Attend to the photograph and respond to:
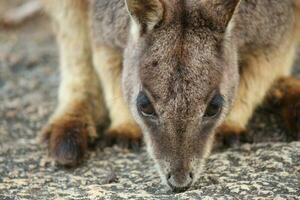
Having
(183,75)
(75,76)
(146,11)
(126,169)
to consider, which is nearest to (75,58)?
(75,76)

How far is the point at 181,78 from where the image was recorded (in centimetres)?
352

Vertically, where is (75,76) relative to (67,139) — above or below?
above

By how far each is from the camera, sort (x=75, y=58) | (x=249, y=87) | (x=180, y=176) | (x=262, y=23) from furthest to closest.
Result: 1. (x=75, y=58)
2. (x=249, y=87)
3. (x=262, y=23)
4. (x=180, y=176)

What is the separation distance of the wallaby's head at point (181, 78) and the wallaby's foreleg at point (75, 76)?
1.05 metres

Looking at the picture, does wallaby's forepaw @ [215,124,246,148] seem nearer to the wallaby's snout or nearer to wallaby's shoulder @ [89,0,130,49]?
wallaby's shoulder @ [89,0,130,49]

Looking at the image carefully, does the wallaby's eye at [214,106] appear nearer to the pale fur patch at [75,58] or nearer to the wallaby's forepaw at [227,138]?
the wallaby's forepaw at [227,138]

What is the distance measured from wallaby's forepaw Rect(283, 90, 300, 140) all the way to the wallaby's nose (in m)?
1.30

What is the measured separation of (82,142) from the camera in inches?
181

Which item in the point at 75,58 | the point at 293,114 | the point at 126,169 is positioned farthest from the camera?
the point at 75,58

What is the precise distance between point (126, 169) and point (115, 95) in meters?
0.65

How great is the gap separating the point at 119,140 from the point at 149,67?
3.58 feet

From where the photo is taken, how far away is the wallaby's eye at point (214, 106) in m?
3.64

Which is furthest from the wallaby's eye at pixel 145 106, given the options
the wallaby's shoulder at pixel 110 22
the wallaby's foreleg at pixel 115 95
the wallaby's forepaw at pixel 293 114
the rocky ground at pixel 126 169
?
the wallaby's forepaw at pixel 293 114

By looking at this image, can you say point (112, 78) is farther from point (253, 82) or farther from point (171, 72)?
point (171, 72)
